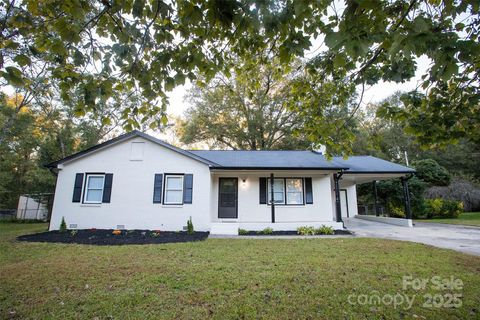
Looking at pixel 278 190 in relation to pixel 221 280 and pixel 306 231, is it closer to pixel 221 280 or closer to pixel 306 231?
pixel 306 231

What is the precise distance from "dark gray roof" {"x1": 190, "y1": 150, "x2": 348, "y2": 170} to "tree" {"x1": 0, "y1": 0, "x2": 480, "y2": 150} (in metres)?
6.92

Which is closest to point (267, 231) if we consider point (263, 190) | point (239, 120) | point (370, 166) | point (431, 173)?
point (263, 190)

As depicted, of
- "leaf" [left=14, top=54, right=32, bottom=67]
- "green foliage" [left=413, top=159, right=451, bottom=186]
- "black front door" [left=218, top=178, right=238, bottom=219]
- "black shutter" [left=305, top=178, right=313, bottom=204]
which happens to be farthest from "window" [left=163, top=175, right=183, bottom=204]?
"green foliage" [left=413, top=159, right=451, bottom=186]

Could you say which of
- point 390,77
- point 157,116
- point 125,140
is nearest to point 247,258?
point 157,116

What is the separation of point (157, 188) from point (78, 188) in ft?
11.7

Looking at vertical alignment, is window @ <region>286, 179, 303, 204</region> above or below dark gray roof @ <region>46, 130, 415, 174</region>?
below

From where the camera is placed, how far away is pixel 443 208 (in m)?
16.8

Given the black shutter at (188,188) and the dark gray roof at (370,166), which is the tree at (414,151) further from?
the black shutter at (188,188)

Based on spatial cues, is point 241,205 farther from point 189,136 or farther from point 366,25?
point 189,136

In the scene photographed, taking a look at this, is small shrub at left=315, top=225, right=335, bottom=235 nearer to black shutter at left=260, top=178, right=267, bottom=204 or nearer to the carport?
the carport

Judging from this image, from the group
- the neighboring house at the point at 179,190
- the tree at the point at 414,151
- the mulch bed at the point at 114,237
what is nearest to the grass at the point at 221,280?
the mulch bed at the point at 114,237

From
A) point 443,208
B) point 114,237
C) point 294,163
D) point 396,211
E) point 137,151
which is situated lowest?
point 114,237

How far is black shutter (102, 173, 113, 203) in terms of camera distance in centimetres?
1084

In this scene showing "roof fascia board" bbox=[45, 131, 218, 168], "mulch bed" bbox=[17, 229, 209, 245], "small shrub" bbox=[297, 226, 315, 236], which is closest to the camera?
"mulch bed" bbox=[17, 229, 209, 245]
